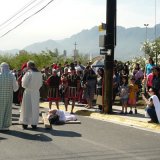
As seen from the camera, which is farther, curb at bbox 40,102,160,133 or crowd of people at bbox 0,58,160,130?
curb at bbox 40,102,160,133

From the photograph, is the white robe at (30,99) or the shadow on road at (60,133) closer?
the shadow on road at (60,133)

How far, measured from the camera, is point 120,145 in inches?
426

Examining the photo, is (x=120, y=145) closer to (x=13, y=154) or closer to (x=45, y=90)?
(x=13, y=154)

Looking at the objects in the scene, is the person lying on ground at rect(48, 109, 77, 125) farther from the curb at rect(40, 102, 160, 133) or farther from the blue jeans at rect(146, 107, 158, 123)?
the blue jeans at rect(146, 107, 158, 123)

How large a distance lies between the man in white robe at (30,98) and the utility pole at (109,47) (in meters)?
4.60

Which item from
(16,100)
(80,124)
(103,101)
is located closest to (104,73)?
(103,101)

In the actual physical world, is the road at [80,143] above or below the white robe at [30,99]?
A: below

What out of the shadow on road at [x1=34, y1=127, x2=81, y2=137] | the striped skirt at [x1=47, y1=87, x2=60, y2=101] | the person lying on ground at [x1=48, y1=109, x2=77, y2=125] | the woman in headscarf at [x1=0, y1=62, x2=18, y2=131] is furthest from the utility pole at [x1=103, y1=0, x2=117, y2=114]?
the woman in headscarf at [x1=0, y1=62, x2=18, y2=131]

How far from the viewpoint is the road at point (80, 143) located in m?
9.52

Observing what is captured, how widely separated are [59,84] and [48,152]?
30.8 ft

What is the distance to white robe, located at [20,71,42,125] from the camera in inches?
516

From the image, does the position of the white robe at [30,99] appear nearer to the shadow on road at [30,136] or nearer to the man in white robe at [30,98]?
the man in white robe at [30,98]

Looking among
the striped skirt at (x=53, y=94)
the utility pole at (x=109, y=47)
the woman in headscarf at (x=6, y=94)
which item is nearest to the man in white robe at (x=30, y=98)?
the woman in headscarf at (x=6, y=94)

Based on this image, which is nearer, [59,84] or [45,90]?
[59,84]
